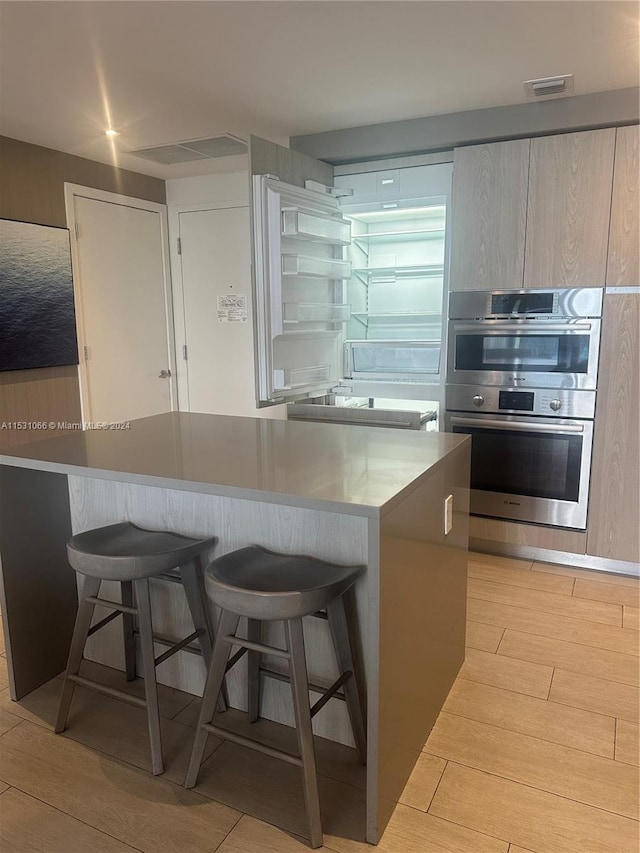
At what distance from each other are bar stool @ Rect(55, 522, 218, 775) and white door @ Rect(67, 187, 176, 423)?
7.88 feet

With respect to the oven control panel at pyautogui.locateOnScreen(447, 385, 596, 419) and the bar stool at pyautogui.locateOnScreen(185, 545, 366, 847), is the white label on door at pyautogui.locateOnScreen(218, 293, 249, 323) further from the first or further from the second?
the bar stool at pyautogui.locateOnScreen(185, 545, 366, 847)

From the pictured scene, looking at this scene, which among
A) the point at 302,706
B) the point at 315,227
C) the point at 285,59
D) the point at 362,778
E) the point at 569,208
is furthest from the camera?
the point at 315,227

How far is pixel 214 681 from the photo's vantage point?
1739 millimetres

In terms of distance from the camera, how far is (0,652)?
253cm

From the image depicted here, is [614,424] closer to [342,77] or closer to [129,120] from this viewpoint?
[342,77]

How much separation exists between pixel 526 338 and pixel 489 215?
69cm

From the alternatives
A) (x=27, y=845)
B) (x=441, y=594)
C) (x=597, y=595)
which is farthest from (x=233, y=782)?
(x=597, y=595)

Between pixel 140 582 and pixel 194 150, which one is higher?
pixel 194 150

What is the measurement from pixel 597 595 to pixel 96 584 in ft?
7.87

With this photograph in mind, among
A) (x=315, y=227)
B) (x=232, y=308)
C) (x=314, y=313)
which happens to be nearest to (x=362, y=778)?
(x=314, y=313)

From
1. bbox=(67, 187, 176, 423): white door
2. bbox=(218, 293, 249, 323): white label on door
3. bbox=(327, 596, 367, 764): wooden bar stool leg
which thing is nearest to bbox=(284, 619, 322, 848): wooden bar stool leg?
bbox=(327, 596, 367, 764): wooden bar stool leg

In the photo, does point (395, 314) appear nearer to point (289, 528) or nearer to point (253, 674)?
point (289, 528)

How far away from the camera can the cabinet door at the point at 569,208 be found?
3014 mm

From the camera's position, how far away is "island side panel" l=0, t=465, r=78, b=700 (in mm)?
2174
